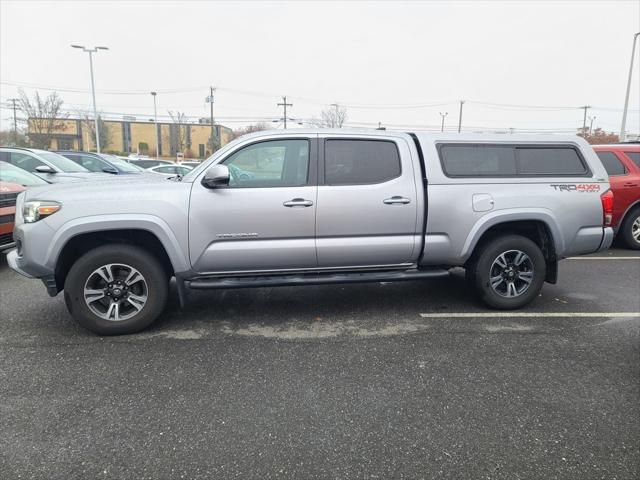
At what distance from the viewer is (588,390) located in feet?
9.91

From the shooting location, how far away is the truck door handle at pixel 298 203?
400 centimetres

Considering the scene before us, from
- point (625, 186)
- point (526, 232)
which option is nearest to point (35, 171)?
point (526, 232)

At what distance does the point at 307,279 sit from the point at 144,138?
88532mm

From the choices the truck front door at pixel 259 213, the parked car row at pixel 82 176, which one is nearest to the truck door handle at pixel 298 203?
the truck front door at pixel 259 213

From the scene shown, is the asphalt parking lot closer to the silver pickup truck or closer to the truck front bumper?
the silver pickup truck

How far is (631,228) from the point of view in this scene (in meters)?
7.76

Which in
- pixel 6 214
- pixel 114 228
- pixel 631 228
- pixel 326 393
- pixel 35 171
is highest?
pixel 35 171

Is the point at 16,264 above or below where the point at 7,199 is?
below

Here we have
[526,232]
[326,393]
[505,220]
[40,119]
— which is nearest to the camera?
[326,393]

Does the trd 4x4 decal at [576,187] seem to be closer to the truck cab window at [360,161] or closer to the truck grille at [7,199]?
the truck cab window at [360,161]

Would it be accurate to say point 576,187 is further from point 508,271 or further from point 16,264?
point 16,264

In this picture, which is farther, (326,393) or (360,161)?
(360,161)

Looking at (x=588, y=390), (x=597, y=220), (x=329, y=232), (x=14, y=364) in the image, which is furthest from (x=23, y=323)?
(x=597, y=220)

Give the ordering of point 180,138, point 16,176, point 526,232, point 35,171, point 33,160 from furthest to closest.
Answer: point 180,138, point 33,160, point 35,171, point 16,176, point 526,232
